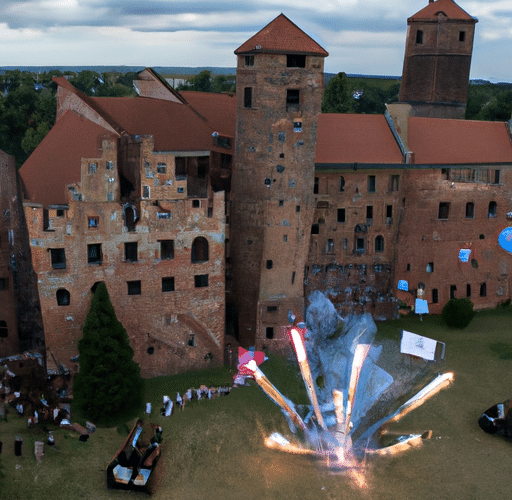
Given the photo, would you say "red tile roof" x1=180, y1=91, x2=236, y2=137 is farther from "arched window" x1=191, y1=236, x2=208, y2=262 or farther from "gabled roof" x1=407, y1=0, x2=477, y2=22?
"gabled roof" x1=407, y1=0, x2=477, y2=22

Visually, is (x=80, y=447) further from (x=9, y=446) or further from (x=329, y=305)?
(x=329, y=305)

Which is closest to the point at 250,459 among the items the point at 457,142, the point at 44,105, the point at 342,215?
the point at 342,215

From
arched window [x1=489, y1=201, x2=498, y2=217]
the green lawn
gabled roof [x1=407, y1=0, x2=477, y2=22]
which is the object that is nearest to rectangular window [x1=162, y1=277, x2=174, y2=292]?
the green lawn

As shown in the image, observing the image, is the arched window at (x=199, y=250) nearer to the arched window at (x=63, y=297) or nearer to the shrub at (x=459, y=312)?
the arched window at (x=63, y=297)

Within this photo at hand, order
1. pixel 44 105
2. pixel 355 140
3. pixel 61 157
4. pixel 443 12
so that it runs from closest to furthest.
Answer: pixel 61 157, pixel 355 140, pixel 443 12, pixel 44 105

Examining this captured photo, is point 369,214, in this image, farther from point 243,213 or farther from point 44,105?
point 44,105

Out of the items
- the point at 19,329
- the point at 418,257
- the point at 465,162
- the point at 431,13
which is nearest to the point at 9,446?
the point at 19,329
